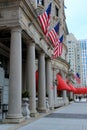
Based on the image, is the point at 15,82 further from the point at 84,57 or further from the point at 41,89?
the point at 84,57

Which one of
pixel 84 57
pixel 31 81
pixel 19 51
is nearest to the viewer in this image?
pixel 19 51

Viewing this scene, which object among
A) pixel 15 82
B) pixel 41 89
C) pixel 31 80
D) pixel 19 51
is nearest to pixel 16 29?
pixel 19 51

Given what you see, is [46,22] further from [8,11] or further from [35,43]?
[8,11]

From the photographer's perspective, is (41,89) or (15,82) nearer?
(15,82)

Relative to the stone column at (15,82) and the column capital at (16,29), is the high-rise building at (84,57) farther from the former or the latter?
the stone column at (15,82)

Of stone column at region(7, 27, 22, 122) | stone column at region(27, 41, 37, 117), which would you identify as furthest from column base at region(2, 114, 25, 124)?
→ stone column at region(27, 41, 37, 117)

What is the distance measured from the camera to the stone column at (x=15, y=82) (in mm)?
16984

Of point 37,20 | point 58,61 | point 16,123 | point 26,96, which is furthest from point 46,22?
point 58,61

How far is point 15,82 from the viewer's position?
1730 cm

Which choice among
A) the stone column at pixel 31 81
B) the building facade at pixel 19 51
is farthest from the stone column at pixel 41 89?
the stone column at pixel 31 81

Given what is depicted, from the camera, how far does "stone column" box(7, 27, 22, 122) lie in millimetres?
16984

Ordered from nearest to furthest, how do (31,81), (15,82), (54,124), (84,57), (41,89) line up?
(54,124) < (15,82) < (31,81) < (41,89) < (84,57)

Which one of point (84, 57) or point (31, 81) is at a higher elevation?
point (84, 57)

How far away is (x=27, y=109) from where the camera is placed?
19859 millimetres
